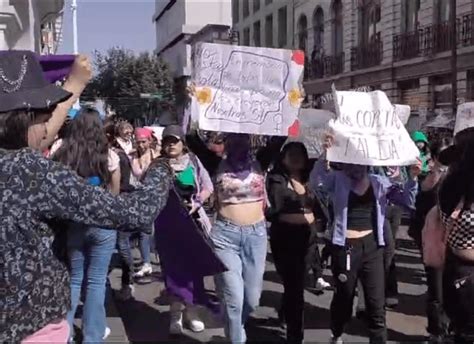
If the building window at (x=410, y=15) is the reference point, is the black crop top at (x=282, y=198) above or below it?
below

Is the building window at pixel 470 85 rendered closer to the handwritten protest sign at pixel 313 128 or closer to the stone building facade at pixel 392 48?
the stone building facade at pixel 392 48

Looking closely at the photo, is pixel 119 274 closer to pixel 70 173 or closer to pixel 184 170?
pixel 184 170

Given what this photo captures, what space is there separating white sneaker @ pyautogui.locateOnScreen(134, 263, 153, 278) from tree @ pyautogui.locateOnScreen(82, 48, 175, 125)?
34033 millimetres

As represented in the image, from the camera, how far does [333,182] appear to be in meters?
4.81

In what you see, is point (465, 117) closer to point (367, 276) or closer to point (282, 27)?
point (367, 276)

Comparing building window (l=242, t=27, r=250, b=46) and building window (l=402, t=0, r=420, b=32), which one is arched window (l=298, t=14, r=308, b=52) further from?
building window (l=242, t=27, r=250, b=46)

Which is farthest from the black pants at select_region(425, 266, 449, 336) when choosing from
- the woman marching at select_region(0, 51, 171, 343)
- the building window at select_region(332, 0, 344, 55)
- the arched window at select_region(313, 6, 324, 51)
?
the arched window at select_region(313, 6, 324, 51)

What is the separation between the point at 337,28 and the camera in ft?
113

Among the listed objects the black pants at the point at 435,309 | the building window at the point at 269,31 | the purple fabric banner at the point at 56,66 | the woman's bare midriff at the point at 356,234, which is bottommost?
the black pants at the point at 435,309

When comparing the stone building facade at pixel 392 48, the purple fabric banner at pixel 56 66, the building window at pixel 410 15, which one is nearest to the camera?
the purple fabric banner at pixel 56 66

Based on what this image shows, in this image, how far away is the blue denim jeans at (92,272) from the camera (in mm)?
4633

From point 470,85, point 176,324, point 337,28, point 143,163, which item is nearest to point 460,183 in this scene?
point 176,324

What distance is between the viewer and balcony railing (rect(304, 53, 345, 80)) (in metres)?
33.6

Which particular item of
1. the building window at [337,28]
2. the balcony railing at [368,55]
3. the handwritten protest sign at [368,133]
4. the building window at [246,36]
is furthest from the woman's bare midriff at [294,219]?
the building window at [246,36]
